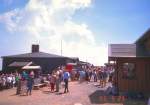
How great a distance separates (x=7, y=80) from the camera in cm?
2822

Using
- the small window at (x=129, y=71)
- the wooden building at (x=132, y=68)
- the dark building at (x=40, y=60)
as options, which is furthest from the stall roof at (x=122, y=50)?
the dark building at (x=40, y=60)

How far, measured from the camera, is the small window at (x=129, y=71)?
822 inches

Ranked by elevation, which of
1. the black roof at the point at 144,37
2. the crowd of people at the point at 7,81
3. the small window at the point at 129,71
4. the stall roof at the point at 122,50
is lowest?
the crowd of people at the point at 7,81

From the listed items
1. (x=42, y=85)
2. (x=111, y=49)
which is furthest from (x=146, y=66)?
(x=42, y=85)

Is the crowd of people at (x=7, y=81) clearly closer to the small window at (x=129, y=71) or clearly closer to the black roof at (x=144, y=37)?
the small window at (x=129, y=71)

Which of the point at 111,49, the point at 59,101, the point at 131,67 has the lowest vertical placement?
the point at 59,101

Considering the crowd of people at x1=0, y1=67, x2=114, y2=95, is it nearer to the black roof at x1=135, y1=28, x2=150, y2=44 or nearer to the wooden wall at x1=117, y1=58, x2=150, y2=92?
the wooden wall at x1=117, y1=58, x2=150, y2=92

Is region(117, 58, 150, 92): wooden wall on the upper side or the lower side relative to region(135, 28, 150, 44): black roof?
lower

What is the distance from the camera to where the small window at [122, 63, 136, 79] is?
2088cm

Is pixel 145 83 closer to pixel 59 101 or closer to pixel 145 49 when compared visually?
pixel 145 49

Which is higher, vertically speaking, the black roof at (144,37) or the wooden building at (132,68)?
the black roof at (144,37)

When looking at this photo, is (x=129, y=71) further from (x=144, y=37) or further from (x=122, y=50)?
(x=144, y=37)

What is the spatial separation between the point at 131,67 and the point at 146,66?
41.5 inches

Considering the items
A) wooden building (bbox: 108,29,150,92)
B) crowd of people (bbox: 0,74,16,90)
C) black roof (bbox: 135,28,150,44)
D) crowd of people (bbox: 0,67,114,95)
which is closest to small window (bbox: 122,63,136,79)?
wooden building (bbox: 108,29,150,92)
